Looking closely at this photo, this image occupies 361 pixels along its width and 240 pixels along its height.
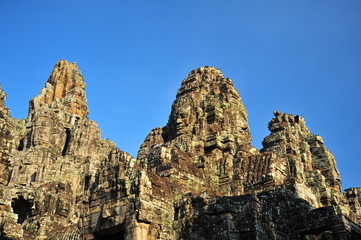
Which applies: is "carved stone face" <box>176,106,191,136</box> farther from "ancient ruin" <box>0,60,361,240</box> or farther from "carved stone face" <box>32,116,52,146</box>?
"carved stone face" <box>32,116,52,146</box>

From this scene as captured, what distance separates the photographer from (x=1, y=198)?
1559cm

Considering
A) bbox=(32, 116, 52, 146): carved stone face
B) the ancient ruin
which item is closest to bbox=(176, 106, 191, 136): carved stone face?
the ancient ruin

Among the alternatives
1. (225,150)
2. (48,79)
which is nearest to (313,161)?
(225,150)

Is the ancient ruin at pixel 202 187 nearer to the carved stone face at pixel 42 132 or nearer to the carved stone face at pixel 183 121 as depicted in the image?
the carved stone face at pixel 183 121

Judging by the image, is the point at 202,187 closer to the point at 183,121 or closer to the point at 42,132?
the point at 183,121

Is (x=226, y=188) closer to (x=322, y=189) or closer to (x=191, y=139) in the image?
(x=191, y=139)

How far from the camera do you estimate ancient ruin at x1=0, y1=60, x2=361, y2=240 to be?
17266 millimetres

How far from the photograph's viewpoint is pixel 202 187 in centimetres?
2417

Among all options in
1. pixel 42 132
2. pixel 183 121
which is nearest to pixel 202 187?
pixel 183 121

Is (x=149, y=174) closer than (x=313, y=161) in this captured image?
Yes

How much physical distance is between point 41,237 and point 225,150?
14.7 meters

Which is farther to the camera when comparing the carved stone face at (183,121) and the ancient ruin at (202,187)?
the carved stone face at (183,121)

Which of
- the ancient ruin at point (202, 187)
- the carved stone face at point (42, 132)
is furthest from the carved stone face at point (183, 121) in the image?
the carved stone face at point (42, 132)

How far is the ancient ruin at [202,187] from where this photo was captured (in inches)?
680
